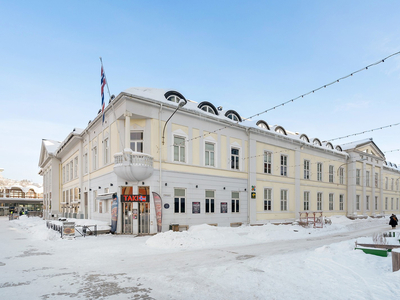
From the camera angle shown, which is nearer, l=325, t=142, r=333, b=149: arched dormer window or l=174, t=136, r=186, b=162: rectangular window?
l=174, t=136, r=186, b=162: rectangular window

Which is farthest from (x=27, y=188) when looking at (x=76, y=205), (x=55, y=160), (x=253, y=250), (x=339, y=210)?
(x=253, y=250)

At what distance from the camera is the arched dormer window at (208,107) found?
24.0 metres

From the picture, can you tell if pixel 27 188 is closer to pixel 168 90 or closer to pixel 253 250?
pixel 168 90

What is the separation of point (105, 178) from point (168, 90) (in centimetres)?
846

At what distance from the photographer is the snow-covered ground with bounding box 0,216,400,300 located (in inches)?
287

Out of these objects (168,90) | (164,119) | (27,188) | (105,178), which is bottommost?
(27,188)

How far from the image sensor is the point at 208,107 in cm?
2459

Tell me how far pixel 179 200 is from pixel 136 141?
17.6 feet

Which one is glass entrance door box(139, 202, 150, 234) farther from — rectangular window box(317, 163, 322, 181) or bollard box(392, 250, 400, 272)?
rectangular window box(317, 163, 322, 181)

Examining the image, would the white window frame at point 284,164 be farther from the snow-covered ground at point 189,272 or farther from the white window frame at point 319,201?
the snow-covered ground at point 189,272

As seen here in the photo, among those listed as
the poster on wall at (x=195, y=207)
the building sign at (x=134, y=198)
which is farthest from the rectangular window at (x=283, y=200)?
the building sign at (x=134, y=198)

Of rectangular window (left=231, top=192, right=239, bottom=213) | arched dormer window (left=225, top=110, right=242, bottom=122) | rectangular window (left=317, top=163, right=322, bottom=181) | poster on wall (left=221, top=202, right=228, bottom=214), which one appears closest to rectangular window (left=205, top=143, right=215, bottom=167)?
poster on wall (left=221, top=202, right=228, bottom=214)

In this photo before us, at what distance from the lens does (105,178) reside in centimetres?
2241

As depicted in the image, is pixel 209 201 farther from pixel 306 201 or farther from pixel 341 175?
pixel 341 175
